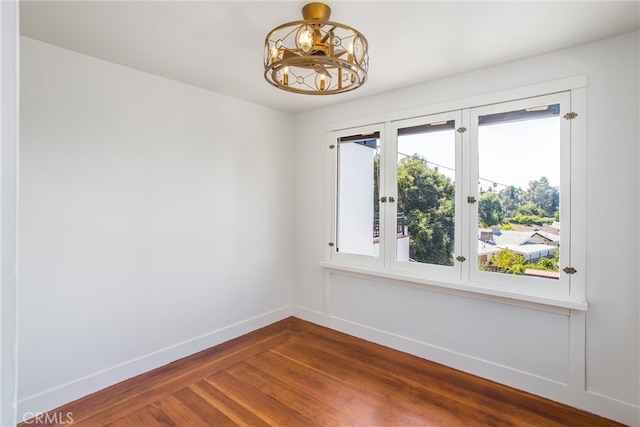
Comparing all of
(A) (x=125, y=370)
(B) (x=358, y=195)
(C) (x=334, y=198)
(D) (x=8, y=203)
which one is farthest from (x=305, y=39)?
(A) (x=125, y=370)

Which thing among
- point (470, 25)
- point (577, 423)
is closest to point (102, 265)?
point (470, 25)

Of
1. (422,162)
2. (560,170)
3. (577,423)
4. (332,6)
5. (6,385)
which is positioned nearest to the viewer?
(6,385)

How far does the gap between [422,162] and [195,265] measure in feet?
7.68

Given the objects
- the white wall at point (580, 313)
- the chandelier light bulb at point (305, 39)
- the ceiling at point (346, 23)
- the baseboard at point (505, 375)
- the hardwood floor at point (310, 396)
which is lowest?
the hardwood floor at point (310, 396)

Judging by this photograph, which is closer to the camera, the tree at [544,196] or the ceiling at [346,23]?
the ceiling at [346,23]

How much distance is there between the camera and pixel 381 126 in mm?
3305

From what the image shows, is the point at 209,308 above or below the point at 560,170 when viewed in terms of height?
below

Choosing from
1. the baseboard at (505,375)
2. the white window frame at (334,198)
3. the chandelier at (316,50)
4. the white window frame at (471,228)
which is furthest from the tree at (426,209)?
the chandelier at (316,50)

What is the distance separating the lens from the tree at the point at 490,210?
2625mm

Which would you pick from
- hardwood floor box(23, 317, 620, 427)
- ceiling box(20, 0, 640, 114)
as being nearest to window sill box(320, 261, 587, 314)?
hardwood floor box(23, 317, 620, 427)

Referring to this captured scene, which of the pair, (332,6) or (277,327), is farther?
(277,327)

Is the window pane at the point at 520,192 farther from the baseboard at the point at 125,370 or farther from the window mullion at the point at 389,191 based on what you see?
the baseboard at the point at 125,370

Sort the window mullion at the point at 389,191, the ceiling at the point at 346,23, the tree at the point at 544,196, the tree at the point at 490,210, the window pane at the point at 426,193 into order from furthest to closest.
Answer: the window mullion at the point at 389,191 → the window pane at the point at 426,193 → the tree at the point at 490,210 → the tree at the point at 544,196 → the ceiling at the point at 346,23

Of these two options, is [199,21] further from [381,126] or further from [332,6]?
[381,126]
